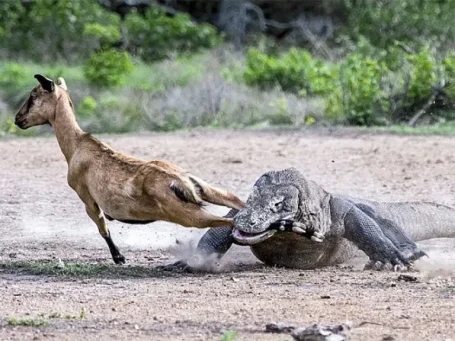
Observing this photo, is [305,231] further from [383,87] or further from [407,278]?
[383,87]

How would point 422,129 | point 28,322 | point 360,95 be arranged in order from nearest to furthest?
point 28,322, point 422,129, point 360,95

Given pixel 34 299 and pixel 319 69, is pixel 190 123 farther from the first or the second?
pixel 34 299

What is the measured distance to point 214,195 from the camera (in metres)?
8.66

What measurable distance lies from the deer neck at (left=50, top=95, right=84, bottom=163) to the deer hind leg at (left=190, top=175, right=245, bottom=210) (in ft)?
4.37

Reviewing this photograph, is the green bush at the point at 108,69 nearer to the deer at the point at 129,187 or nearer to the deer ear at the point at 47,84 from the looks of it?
the deer ear at the point at 47,84

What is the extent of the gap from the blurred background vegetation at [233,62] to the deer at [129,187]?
8305 millimetres

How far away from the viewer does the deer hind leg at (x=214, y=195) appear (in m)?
8.59

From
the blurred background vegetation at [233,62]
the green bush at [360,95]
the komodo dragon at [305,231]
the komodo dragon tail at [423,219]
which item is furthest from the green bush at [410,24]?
the komodo dragon at [305,231]

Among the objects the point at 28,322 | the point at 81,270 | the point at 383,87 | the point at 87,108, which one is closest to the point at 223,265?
the point at 81,270

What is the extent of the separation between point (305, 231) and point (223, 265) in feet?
2.47

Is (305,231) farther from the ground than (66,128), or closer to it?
closer to it

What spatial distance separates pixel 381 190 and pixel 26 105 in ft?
14.4

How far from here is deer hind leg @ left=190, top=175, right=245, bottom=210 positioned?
8593 mm

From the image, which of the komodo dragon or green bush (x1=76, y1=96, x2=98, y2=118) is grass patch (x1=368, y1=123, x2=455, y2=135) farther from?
the komodo dragon
